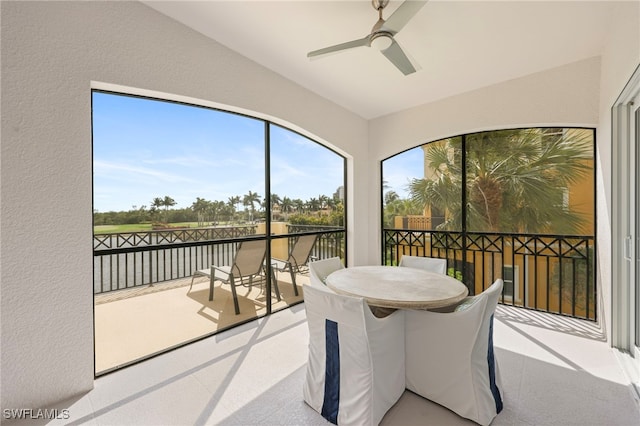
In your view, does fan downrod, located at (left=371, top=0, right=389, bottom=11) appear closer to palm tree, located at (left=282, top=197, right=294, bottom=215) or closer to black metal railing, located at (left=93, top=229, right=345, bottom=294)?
palm tree, located at (left=282, top=197, right=294, bottom=215)

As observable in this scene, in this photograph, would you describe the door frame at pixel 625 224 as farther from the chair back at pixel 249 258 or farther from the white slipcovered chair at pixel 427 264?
the chair back at pixel 249 258

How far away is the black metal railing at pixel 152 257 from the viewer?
2219mm

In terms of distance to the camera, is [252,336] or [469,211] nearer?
[252,336]

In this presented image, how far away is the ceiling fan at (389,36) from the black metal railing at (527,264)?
8.70 ft

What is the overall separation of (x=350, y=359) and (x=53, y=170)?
2.29 metres

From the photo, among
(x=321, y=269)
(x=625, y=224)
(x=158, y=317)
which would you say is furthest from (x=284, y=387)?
(x=625, y=224)

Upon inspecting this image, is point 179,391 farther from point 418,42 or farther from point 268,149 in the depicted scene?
point 418,42

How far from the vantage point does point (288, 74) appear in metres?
3.32

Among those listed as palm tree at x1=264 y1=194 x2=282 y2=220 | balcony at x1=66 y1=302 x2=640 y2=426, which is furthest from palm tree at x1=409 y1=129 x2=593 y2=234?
palm tree at x1=264 y1=194 x2=282 y2=220

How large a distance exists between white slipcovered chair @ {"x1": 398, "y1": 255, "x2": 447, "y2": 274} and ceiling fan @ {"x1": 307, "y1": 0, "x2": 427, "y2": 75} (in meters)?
1.82

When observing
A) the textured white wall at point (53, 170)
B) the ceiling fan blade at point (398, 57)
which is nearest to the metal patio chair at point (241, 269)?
the textured white wall at point (53, 170)

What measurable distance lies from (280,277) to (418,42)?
305 centimetres

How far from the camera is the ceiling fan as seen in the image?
5.77ft

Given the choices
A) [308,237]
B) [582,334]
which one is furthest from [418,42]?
[582,334]
